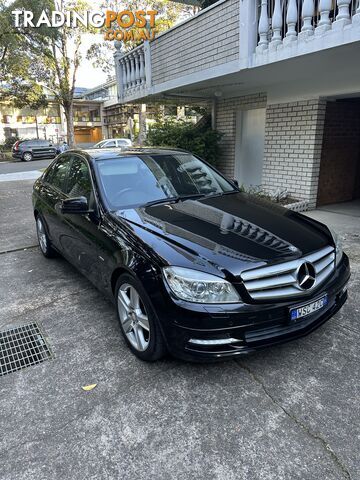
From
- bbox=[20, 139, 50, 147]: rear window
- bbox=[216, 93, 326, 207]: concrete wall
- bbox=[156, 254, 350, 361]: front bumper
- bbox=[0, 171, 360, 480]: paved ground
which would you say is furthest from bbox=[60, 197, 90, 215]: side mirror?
bbox=[20, 139, 50, 147]: rear window

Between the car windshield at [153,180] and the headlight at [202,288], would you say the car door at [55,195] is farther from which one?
the headlight at [202,288]

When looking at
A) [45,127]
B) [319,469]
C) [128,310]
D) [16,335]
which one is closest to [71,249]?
[16,335]

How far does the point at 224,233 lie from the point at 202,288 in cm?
59

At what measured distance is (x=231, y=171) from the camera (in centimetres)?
949

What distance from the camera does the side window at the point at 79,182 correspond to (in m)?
3.56

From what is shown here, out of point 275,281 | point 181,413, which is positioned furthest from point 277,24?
point 181,413

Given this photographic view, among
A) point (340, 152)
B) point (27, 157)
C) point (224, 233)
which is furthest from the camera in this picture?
point (27, 157)

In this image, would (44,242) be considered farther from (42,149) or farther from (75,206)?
(42,149)

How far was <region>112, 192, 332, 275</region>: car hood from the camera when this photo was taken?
7.88 feet

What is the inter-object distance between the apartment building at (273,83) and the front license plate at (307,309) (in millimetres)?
3365

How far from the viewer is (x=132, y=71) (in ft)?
31.9

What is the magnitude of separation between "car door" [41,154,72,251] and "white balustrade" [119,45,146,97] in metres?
5.35

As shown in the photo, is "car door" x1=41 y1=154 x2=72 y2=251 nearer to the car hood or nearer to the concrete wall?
the car hood

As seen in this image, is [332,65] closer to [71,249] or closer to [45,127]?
[71,249]
